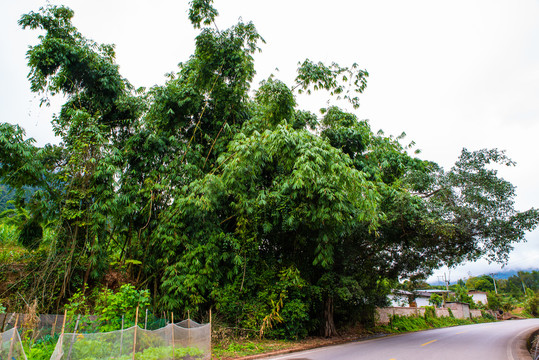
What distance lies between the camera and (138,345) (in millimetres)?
6406

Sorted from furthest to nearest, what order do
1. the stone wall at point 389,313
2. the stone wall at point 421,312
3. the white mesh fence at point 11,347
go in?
1. the stone wall at point 421,312
2. the stone wall at point 389,313
3. the white mesh fence at point 11,347

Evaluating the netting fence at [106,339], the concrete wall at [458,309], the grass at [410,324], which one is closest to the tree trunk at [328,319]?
the grass at [410,324]

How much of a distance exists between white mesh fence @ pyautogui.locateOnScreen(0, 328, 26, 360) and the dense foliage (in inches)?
143

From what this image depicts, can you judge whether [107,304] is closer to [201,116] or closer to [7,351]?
[7,351]

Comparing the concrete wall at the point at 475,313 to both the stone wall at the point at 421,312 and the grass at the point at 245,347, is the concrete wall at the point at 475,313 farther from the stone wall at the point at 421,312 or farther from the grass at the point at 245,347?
the grass at the point at 245,347

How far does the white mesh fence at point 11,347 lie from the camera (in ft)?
17.1

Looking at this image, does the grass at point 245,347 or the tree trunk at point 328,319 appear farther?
the tree trunk at point 328,319

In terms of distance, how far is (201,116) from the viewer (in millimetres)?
11586

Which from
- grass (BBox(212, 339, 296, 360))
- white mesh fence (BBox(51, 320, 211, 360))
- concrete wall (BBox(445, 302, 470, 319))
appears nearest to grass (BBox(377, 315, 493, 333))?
concrete wall (BBox(445, 302, 470, 319))

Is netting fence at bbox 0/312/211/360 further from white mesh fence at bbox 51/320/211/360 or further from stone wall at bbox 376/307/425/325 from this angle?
stone wall at bbox 376/307/425/325

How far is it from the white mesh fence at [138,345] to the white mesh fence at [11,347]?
0.55 meters

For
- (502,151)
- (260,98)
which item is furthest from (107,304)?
(502,151)

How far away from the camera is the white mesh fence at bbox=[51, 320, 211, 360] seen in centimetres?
562

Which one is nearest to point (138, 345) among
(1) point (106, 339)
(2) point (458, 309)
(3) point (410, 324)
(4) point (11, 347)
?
(1) point (106, 339)
